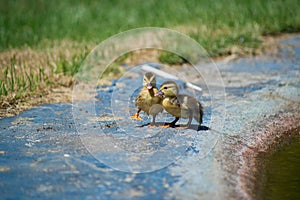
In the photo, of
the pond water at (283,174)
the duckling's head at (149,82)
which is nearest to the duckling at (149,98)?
the duckling's head at (149,82)

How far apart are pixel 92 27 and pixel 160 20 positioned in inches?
40.1

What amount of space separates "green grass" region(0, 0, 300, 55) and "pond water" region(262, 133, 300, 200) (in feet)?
10.1

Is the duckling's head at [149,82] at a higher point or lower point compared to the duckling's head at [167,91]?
higher

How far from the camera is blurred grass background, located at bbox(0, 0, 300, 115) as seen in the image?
6059mm

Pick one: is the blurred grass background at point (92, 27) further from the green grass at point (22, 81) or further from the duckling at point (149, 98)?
the duckling at point (149, 98)

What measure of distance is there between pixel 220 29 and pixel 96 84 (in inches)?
109

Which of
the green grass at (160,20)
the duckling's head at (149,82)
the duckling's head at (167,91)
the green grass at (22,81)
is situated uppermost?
the duckling's head at (149,82)

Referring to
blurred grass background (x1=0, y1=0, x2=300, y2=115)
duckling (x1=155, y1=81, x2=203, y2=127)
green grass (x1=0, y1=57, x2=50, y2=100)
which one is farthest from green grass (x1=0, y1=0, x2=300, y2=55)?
duckling (x1=155, y1=81, x2=203, y2=127)

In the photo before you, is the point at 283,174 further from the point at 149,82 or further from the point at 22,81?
the point at 22,81

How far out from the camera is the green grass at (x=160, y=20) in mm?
7684

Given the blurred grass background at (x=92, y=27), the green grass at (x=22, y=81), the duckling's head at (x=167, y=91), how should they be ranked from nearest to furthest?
the duckling's head at (x=167, y=91), the green grass at (x=22, y=81), the blurred grass background at (x=92, y=27)

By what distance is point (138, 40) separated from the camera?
786cm

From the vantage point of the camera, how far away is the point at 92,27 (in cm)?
829

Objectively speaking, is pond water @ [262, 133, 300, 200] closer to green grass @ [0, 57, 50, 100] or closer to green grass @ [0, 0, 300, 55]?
green grass @ [0, 57, 50, 100]
